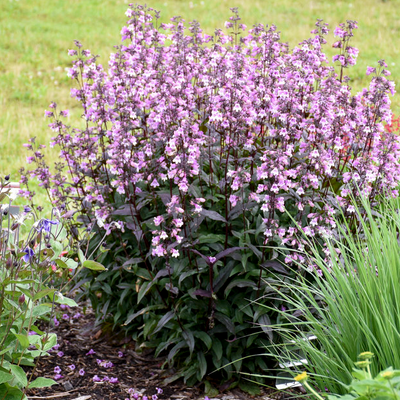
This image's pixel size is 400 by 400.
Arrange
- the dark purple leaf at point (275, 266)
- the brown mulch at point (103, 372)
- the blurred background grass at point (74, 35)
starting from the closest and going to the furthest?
the dark purple leaf at point (275, 266) → the brown mulch at point (103, 372) → the blurred background grass at point (74, 35)

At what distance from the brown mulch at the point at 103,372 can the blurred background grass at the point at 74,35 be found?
314 cm

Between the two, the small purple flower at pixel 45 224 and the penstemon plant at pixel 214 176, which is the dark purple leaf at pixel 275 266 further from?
the small purple flower at pixel 45 224

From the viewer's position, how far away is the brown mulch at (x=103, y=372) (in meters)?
3.22

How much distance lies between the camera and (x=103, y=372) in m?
3.45

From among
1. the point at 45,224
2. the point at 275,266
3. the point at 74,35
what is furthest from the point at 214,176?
the point at 74,35

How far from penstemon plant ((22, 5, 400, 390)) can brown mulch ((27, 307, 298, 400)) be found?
0.17m

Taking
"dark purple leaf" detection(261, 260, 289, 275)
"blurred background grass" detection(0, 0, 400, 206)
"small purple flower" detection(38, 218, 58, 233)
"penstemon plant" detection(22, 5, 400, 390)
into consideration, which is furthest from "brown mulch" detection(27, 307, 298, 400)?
"blurred background grass" detection(0, 0, 400, 206)

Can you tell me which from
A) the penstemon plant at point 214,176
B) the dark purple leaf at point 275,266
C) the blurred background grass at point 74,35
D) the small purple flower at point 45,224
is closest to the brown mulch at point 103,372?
the penstemon plant at point 214,176

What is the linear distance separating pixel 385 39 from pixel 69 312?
12.3 meters

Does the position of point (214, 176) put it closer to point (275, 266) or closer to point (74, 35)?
point (275, 266)

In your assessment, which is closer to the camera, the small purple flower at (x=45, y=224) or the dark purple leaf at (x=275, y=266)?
the small purple flower at (x=45, y=224)

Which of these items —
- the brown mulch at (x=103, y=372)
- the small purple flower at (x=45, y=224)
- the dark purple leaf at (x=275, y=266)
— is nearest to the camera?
the small purple flower at (x=45, y=224)

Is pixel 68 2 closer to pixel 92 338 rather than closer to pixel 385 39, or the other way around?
pixel 385 39

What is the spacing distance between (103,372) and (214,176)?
1.48 metres
